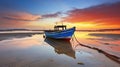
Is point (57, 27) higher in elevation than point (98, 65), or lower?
higher

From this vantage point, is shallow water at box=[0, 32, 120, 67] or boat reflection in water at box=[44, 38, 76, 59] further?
boat reflection in water at box=[44, 38, 76, 59]

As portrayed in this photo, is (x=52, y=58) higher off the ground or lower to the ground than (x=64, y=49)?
higher

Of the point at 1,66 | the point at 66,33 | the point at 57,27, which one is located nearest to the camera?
the point at 1,66

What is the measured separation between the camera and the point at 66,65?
7547 mm

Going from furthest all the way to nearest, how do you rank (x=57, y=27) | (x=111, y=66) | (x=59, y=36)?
(x=57, y=27) → (x=59, y=36) → (x=111, y=66)

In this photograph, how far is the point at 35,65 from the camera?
24.3 ft

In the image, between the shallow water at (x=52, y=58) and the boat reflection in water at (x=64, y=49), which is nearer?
the shallow water at (x=52, y=58)

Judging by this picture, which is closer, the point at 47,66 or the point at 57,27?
the point at 47,66

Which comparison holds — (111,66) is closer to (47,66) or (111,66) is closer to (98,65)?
(98,65)

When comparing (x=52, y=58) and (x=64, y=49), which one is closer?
(x=52, y=58)

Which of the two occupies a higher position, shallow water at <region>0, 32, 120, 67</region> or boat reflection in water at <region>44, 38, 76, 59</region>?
shallow water at <region>0, 32, 120, 67</region>

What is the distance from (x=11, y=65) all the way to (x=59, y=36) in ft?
56.8

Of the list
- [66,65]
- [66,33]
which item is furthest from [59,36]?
[66,65]

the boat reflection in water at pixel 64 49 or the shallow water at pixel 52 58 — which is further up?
the shallow water at pixel 52 58
